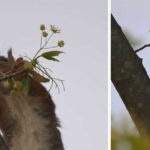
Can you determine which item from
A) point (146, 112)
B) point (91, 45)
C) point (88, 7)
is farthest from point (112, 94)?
point (146, 112)

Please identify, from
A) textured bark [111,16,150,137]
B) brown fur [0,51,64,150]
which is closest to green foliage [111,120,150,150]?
textured bark [111,16,150,137]

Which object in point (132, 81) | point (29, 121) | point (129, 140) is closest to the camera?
point (129, 140)

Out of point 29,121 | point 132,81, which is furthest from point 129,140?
point 29,121

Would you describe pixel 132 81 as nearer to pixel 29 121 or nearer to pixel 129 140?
pixel 129 140

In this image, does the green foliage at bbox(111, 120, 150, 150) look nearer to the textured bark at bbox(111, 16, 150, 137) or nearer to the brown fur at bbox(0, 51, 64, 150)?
the textured bark at bbox(111, 16, 150, 137)

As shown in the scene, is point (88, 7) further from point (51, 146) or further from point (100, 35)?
point (51, 146)

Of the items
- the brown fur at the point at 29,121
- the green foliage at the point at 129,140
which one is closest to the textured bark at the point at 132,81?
the green foliage at the point at 129,140
